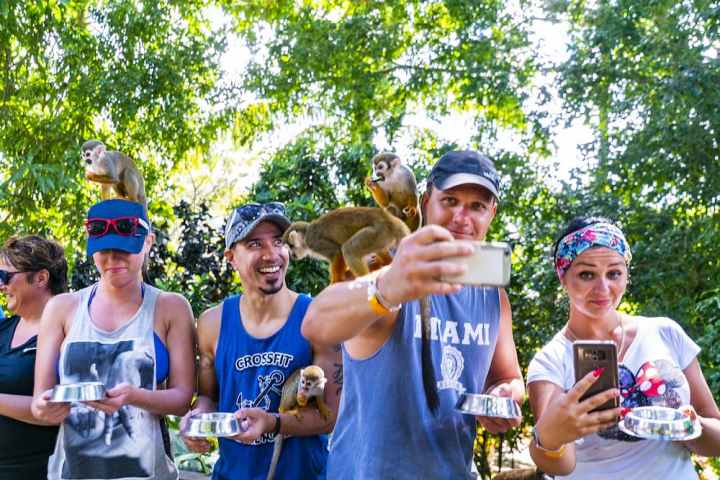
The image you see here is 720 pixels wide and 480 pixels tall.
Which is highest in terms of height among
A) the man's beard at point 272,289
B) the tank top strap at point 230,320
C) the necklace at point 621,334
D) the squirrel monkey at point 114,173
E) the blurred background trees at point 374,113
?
the blurred background trees at point 374,113

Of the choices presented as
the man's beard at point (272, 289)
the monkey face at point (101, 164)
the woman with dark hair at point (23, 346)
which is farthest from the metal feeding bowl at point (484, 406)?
the monkey face at point (101, 164)

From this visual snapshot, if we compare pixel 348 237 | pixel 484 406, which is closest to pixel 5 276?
pixel 348 237

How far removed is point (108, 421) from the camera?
233 centimetres

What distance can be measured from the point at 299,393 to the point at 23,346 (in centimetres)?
109

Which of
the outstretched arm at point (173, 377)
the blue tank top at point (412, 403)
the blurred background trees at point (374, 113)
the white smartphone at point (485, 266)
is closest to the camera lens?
the white smartphone at point (485, 266)

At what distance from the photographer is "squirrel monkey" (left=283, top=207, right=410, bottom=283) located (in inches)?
72.7

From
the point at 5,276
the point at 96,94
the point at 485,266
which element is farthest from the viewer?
the point at 96,94

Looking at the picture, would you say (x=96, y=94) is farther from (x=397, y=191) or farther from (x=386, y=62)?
(x=397, y=191)

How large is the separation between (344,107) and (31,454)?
19.1 feet

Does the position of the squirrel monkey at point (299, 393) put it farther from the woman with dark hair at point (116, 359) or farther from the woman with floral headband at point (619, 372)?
the woman with floral headband at point (619, 372)

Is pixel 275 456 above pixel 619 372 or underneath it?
underneath

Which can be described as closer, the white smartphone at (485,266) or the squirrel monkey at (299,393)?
the white smartphone at (485,266)

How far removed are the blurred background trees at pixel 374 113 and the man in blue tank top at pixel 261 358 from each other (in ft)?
8.16

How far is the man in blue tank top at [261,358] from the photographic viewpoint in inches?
90.0
